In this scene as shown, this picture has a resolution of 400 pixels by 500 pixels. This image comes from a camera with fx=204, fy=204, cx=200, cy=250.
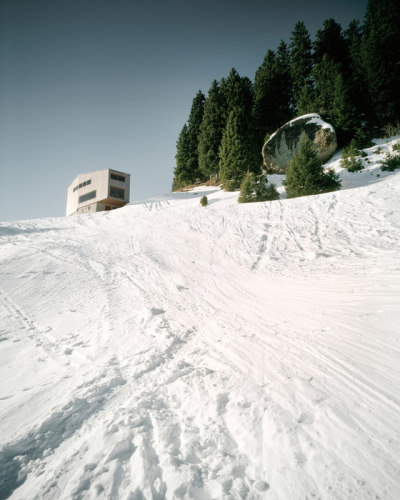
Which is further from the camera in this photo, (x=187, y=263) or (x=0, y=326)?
(x=187, y=263)

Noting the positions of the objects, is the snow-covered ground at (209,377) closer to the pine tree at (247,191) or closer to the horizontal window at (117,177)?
the pine tree at (247,191)

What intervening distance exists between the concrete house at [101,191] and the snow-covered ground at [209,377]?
80.3ft

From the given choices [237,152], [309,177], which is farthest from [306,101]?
[309,177]

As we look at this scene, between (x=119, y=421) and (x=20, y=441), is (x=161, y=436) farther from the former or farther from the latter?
(x=20, y=441)

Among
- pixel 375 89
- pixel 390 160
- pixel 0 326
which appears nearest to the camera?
pixel 0 326

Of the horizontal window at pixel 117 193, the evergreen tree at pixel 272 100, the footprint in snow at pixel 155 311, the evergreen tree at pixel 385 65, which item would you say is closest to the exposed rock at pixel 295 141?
the evergreen tree at pixel 385 65

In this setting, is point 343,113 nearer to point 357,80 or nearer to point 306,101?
point 357,80

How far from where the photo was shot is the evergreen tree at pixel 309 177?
1235cm

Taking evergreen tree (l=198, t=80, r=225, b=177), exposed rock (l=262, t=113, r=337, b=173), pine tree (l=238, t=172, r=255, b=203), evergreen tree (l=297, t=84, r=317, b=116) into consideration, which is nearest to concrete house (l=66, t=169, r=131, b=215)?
evergreen tree (l=198, t=80, r=225, b=177)

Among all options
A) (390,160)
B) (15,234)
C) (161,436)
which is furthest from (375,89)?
(15,234)

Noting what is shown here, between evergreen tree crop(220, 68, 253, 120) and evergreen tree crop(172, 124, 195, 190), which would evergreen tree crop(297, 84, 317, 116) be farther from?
evergreen tree crop(172, 124, 195, 190)

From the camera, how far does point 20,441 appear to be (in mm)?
1755

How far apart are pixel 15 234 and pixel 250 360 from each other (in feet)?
43.6

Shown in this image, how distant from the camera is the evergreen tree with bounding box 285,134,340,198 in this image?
12.4m
